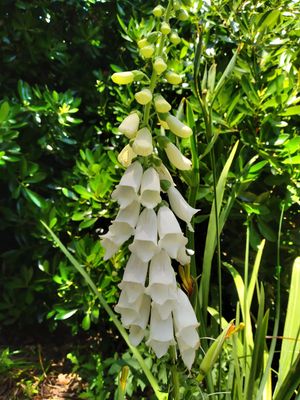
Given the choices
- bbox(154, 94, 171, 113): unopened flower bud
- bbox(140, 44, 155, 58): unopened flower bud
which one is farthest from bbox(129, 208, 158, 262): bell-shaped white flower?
Result: bbox(140, 44, 155, 58): unopened flower bud

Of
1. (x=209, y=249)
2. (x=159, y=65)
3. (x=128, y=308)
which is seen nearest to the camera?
(x=159, y=65)

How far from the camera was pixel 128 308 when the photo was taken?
103cm

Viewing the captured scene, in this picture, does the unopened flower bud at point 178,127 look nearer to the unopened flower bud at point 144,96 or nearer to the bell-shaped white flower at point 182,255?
the unopened flower bud at point 144,96

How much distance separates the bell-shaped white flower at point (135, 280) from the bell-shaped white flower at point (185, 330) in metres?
0.09

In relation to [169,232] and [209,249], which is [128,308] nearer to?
[169,232]

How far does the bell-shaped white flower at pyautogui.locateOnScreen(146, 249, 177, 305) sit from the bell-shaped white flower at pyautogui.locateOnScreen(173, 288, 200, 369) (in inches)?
2.0

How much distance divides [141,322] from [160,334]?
0.06m

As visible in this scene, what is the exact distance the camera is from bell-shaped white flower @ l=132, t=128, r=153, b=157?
0.96 meters

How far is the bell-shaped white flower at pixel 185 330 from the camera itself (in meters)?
1.02

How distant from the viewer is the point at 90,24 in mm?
2090

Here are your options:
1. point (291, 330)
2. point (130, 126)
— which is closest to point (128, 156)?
point (130, 126)

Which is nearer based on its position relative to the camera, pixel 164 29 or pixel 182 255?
pixel 164 29

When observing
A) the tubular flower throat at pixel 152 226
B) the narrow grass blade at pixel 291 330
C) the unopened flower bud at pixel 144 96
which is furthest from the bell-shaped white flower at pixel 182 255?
the narrow grass blade at pixel 291 330

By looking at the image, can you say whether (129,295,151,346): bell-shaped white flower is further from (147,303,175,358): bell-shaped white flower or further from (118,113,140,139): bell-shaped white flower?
(118,113,140,139): bell-shaped white flower
